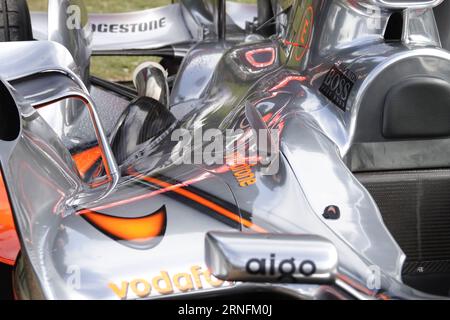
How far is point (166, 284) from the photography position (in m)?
1.78

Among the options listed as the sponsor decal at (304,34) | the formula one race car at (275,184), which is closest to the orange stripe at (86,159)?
the formula one race car at (275,184)

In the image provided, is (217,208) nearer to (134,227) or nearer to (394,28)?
(134,227)

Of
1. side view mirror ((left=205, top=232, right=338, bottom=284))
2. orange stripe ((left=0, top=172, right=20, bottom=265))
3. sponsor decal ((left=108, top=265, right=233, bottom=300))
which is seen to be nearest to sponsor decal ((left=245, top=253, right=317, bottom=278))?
side view mirror ((left=205, top=232, right=338, bottom=284))

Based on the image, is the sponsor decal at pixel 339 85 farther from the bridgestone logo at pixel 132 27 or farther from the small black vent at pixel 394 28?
the bridgestone logo at pixel 132 27

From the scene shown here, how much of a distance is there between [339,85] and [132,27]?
2561 millimetres

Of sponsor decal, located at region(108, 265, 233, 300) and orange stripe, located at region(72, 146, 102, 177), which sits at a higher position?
sponsor decal, located at region(108, 265, 233, 300)

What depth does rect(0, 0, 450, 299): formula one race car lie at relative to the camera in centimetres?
178

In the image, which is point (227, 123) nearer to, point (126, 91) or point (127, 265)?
point (127, 265)

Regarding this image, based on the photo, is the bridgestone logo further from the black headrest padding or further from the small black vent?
the black headrest padding

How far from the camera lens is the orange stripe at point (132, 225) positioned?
1.85 metres

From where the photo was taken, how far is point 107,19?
15.3 ft

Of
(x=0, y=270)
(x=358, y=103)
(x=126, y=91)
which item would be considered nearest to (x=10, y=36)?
(x=126, y=91)

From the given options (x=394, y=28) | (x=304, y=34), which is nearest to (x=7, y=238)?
(x=304, y=34)
